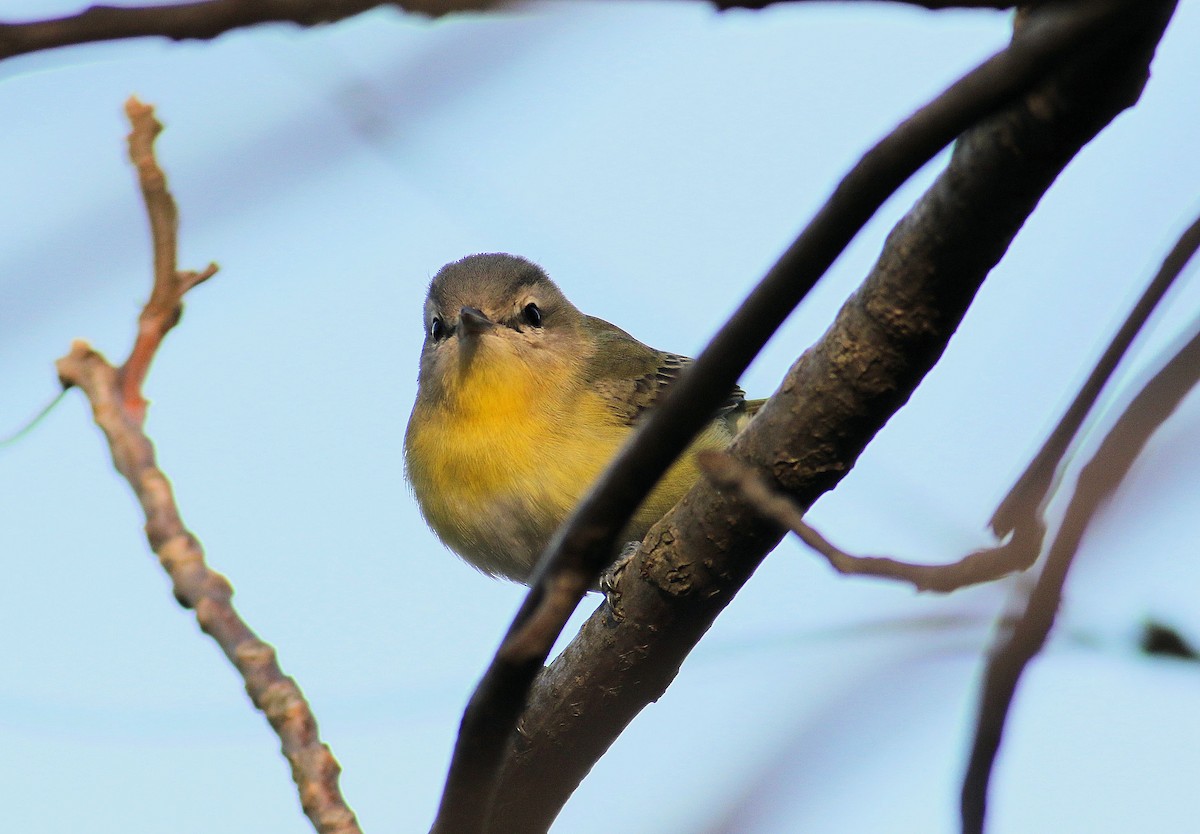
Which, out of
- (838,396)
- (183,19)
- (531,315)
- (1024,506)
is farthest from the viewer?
(531,315)

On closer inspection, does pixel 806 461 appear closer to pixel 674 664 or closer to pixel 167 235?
pixel 674 664

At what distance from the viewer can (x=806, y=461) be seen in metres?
3.48

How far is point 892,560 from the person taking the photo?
1886 millimetres

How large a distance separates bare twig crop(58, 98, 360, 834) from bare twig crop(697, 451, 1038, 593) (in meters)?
1.70

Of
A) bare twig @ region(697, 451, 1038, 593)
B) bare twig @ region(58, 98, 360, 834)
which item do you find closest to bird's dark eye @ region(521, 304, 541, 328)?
bare twig @ region(58, 98, 360, 834)

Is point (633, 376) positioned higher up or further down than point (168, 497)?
higher up

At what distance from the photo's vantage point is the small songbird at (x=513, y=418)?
6703 mm

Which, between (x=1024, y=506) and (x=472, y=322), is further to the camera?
(x=472, y=322)

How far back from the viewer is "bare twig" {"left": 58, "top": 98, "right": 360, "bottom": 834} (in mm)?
3383

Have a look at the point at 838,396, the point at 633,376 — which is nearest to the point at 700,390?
the point at 838,396

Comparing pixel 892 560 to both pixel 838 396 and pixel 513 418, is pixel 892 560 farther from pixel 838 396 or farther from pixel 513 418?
pixel 513 418

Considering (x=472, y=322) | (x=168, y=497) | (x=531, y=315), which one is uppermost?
(x=531, y=315)

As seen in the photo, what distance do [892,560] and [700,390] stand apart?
0.42 metres

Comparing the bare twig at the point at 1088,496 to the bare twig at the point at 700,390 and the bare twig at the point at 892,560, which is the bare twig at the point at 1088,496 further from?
the bare twig at the point at 700,390
